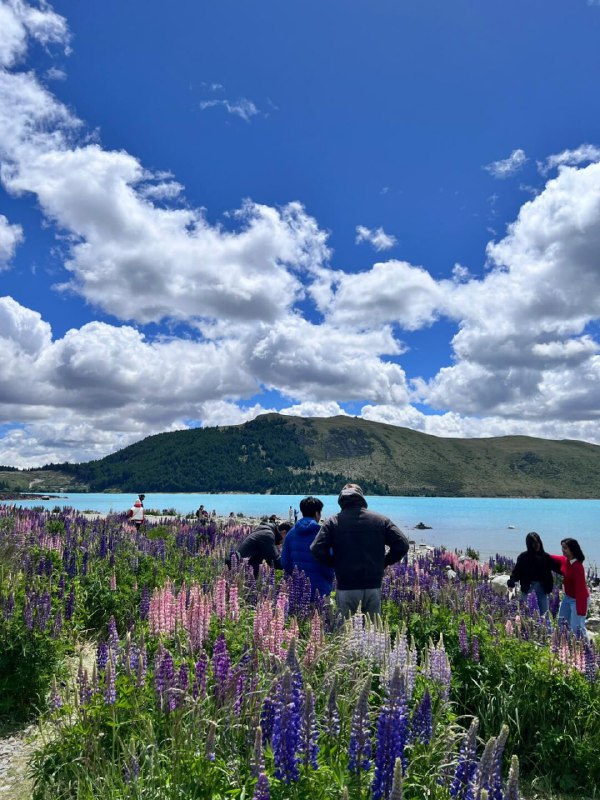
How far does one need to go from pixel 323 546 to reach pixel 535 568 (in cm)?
543

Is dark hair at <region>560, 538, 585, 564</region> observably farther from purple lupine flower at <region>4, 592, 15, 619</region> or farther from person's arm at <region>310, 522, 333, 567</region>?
purple lupine flower at <region>4, 592, 15, 619</region>

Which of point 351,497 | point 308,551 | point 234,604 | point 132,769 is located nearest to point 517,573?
point 308,551

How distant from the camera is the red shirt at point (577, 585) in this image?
9625 millimetres

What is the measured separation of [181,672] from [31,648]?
10.2 feet

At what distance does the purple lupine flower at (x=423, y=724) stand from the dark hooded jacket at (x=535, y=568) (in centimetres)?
734

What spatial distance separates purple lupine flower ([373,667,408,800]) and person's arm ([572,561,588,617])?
793cm

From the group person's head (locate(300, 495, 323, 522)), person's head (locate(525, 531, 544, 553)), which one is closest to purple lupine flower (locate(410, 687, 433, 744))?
person's head (locate(300, 495, 323, 522))

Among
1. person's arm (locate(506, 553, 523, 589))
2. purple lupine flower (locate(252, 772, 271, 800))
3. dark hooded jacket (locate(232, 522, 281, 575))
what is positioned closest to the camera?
purple lupine flower (locate(252, 772, 271, 800))

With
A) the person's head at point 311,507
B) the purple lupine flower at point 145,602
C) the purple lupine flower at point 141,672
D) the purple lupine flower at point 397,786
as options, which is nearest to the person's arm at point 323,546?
the person's head at point 311,507

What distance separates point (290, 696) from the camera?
312 cm

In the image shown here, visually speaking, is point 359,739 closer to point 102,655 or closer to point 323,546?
point 102,655

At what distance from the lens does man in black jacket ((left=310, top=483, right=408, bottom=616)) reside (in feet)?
23.2

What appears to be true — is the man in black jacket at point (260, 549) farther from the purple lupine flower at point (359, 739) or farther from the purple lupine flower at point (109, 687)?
the purple lupine flower at point (359, 739)

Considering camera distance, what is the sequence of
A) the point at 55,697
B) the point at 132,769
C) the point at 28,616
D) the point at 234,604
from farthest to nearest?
the point at 28,616
the point at 234,604
the point at 55,697
the point at 132,769
